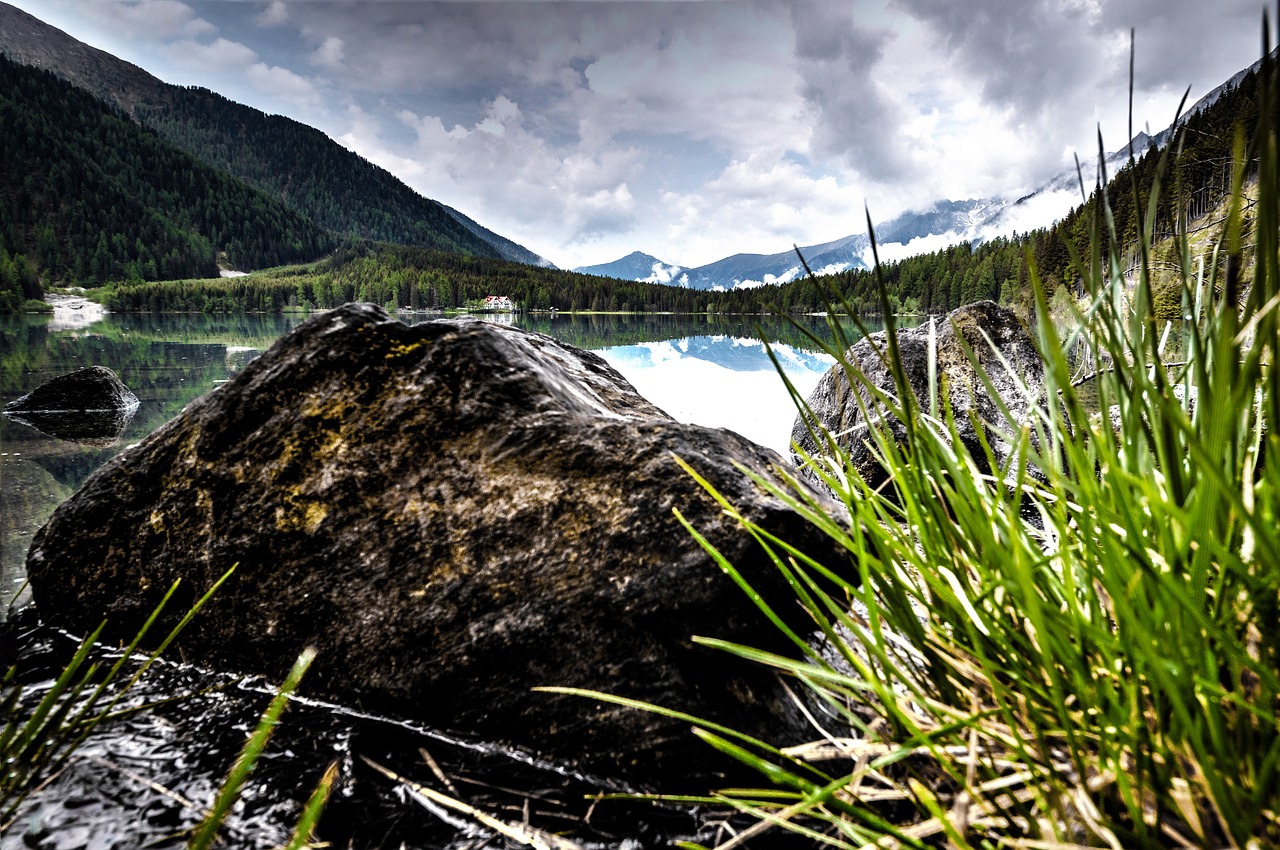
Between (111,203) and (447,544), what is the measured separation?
20327 cm

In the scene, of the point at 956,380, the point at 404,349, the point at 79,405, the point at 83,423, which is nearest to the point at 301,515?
the point at 404,349

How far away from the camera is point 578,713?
1982 millimetres

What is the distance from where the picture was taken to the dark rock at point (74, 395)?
11.1 meters

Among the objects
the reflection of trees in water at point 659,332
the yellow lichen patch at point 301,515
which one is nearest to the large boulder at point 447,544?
the yellow lichen patch at point 301,515

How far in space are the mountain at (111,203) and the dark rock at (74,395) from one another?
503 feet

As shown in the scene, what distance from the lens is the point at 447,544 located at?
222 cm

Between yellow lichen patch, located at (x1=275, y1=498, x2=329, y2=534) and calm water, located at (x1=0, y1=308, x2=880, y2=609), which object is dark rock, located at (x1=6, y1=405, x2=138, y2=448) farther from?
yellow lichen patch, located at (x1=275, y1=498, x2=329, y2=534)

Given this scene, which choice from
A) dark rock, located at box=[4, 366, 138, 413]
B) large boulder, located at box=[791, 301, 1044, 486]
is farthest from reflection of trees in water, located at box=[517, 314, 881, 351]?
dark rock, located at box=[4, 366, 138, 413]

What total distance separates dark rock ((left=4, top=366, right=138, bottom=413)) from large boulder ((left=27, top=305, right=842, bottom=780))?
38.1ft

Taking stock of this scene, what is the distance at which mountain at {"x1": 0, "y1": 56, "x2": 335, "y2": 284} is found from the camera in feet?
433

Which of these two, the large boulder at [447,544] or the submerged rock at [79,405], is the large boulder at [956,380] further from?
the submerged rock at [79,405]

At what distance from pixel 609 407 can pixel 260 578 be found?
1.77 metres

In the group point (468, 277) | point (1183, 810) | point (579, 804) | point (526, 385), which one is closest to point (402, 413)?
point (526, 385)

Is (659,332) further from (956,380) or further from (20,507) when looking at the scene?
(20,507)
